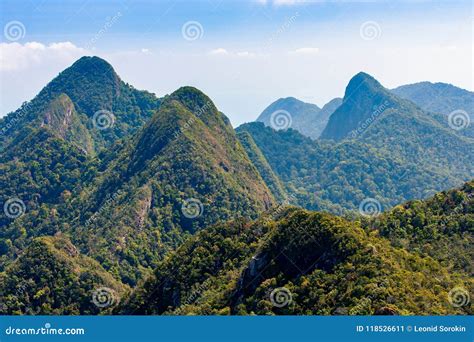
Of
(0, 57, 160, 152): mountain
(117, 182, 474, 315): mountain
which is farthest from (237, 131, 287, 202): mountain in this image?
(117, 182, 474, 315): mountain

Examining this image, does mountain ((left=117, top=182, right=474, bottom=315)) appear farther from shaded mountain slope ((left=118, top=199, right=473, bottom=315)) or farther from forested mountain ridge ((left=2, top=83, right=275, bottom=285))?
forested mountain ridge ((left=2, top=83, right=275, bottom=285))

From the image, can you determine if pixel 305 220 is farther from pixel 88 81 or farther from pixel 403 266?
pixel 88 81

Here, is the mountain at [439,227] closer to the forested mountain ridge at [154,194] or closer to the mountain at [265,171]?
the forested mountain ridge at [154,194]

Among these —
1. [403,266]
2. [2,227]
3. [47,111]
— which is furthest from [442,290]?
[47,111]

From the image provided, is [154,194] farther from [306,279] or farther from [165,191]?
[306,279]

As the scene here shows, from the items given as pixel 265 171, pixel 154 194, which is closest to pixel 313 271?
pixel 154 194

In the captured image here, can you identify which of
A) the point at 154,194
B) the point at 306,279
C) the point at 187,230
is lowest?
the point at 306,279
